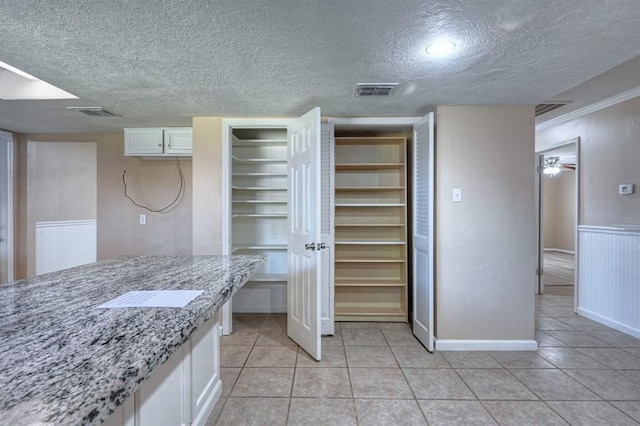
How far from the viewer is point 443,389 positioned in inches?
79.2

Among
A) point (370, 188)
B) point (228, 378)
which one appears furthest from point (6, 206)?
point (370, 188)

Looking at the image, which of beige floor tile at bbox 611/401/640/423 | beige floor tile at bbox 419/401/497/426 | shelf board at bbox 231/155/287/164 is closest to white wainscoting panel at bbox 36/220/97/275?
shelf board at bbox 231/155/287/164

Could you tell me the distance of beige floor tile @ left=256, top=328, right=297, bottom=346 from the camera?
2.71m

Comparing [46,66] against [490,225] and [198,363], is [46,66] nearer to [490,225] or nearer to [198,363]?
[198,363]

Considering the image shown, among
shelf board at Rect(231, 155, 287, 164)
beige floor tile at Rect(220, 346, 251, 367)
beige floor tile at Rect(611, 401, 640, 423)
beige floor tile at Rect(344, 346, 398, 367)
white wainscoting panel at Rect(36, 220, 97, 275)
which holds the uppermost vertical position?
shelf board at Rect(231, 155, 287, 164)

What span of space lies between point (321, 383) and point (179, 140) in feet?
9.44

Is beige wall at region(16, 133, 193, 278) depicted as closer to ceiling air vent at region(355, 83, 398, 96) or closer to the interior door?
the interior door

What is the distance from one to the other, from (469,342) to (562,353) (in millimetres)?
782

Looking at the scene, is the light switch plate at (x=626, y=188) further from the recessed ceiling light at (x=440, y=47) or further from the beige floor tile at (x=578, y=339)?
the recessed ceiling light at (x=440, y=47)

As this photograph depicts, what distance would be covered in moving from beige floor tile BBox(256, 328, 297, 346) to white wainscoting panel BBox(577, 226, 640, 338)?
3.34 meters

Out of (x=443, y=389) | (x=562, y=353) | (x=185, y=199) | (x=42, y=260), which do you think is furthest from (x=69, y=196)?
(x=562, y=353)

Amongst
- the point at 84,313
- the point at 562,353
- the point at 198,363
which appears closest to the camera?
the point at 84,313

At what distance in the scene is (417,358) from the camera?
2445 mm

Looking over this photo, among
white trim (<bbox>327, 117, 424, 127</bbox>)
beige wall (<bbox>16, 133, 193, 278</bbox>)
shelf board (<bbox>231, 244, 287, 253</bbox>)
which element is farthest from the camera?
beige wall (<bbox>16, 133, 193, 278</bbox>)
